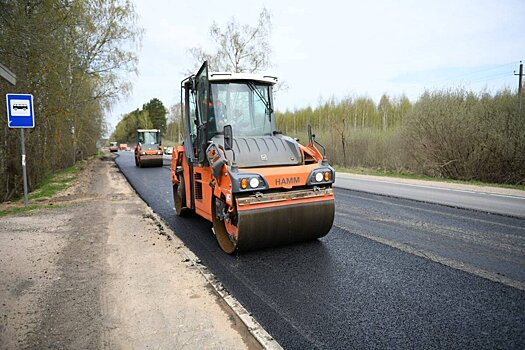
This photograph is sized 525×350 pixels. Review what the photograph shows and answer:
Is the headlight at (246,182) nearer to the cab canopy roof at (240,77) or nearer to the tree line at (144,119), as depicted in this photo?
the cab canopy roof at (240,77)

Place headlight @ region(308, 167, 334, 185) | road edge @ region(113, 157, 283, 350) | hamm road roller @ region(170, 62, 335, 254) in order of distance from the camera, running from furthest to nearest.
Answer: headlight @ region(308, 167, 334, 185) < hamm road roller @ region(170, 62, 335, 254) < road edge @ region(113, 157, 283, 350)

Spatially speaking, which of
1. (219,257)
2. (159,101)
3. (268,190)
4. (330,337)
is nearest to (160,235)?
(219,257)

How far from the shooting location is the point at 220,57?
91.6 feet

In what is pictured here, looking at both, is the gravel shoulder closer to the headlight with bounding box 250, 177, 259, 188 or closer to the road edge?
the road edge

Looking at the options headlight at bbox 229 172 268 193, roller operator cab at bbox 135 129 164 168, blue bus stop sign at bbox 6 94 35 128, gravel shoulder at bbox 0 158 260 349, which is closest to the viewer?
gravel shoulder at bbox 0 158 260 349

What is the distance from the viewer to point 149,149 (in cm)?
2220

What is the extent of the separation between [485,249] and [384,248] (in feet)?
4.19

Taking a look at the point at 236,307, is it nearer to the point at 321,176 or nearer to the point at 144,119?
the point at 321,176

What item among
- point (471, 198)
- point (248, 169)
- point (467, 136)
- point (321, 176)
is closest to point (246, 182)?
point (248, 169)

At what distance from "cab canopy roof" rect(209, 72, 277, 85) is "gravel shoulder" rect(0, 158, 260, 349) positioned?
254 centimetres

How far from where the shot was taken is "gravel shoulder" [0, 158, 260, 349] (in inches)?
110

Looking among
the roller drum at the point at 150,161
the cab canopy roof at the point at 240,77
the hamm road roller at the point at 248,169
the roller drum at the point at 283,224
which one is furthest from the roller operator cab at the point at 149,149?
the roller drum at the point at 283,224

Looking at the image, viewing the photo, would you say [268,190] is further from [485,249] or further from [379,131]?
[379,131]

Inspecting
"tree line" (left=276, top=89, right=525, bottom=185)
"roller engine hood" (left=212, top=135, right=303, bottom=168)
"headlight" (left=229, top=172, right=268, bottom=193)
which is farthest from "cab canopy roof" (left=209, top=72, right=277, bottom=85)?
"tree line" (left=276, top=89, right=525, bottom=185)
